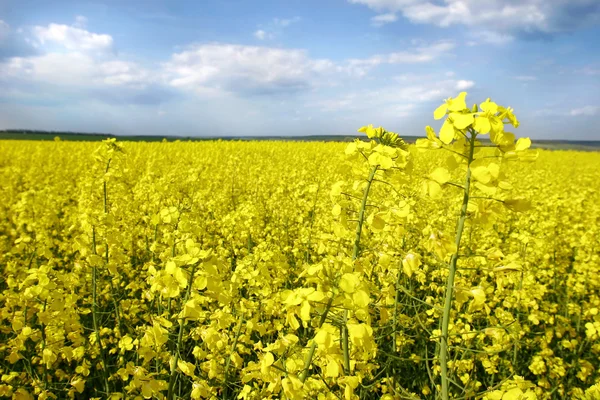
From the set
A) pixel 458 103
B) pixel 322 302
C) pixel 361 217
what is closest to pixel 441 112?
pixel 458 103

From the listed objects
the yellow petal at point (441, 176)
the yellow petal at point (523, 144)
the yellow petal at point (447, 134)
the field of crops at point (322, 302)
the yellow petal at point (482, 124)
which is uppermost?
the yellow petal at point (482, 124)

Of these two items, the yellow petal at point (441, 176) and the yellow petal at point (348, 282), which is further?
the yellow petal at point (441, 176)

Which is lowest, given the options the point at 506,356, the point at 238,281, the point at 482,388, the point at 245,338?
the point at 482,388

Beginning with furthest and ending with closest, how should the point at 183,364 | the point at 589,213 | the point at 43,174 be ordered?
the point at 43,174 → the point at 589,213 → the point at 183,364

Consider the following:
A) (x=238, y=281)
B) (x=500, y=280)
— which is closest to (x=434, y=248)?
(x=500, y=280)

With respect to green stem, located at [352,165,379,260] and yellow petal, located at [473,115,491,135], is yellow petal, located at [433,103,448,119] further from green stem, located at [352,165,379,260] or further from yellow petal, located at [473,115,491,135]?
green stem, located at [352,165,379,260]

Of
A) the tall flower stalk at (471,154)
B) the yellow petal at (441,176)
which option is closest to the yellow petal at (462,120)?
the tall flower stalk at (471,154)

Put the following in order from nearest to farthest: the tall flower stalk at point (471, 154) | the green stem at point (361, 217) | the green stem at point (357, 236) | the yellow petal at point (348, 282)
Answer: the yellow petal at point (348, 282) → the tall flower stalk at point (471, 154) → the green stem at point (357, 236) → the green stem at point (361, 217)

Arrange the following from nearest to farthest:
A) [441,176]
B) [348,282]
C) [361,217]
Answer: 1. [348,282]
2. [441,176]
3. [361,217]

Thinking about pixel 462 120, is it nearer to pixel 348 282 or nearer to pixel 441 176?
pixel 441 176

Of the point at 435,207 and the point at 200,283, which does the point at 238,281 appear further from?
the point at 435,207

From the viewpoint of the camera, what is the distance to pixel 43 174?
9.94 meters

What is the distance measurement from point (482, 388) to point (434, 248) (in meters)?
2.94

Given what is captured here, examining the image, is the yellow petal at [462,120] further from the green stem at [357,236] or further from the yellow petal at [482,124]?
the green stem at [357,236]
